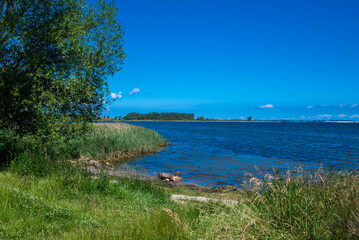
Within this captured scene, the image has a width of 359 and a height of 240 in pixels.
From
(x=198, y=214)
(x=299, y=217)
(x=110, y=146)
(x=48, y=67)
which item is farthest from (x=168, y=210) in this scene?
(x=110, y=146)

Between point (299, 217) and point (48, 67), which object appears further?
point (48, 67)

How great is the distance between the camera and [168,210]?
184 inches

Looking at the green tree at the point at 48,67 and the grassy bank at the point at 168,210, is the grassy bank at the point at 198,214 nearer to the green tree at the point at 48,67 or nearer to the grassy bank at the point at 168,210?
the grassy bank at the point at 168,210

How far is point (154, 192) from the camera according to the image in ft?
31.1

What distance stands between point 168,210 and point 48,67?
35.8ft

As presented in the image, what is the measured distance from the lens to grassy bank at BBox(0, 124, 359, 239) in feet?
13.6

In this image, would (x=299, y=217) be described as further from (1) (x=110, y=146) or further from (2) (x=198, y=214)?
(1) (x=110, y=146)

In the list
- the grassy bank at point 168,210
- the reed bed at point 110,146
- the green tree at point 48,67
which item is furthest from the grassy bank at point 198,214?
the reed bed at point 110,146

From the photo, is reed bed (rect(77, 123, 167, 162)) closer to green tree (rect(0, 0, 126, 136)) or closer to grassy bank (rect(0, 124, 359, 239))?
green tree (rect(0, 0, 126, 136))

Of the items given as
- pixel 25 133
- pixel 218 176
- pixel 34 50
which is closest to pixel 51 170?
pixel 25 133

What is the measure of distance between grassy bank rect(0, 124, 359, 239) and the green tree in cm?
323

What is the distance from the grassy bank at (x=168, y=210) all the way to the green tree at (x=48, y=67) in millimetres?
3231

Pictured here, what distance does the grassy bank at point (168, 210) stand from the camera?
4141mm

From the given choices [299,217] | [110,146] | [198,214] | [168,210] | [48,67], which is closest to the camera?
[299,217]
